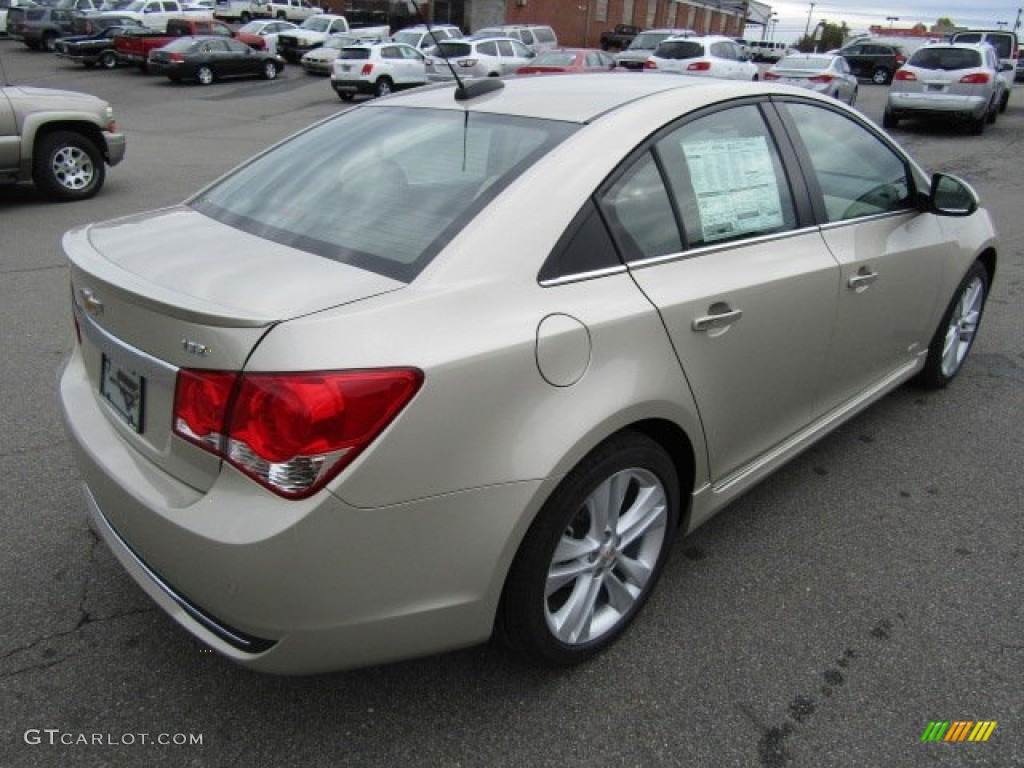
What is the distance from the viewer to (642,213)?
2301 mm

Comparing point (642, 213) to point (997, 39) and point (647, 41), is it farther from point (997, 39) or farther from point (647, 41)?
point (647, 41)

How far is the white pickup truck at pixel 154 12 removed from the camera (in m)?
31.2

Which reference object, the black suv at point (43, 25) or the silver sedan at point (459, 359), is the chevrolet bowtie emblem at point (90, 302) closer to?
the silver sedan at point (459, 359)

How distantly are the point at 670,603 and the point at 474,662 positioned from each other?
2.32 feet

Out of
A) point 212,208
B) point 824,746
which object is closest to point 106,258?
point 212,208

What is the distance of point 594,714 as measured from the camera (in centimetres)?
217

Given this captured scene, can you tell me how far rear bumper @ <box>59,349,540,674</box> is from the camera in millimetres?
1693

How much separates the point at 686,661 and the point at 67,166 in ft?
28.4

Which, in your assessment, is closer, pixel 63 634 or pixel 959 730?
pixel 959 730

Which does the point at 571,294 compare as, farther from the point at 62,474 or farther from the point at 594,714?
the point at 62,474

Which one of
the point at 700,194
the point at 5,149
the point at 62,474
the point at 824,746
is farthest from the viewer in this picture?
the point at 5,149

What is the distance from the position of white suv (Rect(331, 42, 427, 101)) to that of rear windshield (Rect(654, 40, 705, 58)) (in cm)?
680

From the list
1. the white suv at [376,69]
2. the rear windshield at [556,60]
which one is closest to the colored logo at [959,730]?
the rear windshield at [556,60]

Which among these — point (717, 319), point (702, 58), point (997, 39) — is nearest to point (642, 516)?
point (717, 319)
